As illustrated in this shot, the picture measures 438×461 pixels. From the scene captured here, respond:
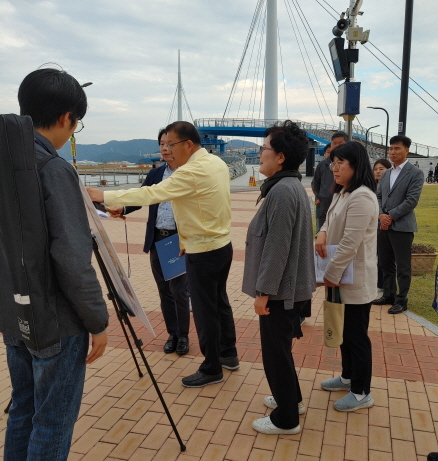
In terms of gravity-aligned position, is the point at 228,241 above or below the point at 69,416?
above

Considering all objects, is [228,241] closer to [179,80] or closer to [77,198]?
[77,198]

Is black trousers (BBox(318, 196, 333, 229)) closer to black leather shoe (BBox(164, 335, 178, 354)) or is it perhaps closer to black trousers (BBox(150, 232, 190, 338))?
black trousers (BBox(150, 232, 190, 338))

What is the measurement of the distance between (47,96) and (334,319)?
2.22m

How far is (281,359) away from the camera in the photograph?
8.88 feet

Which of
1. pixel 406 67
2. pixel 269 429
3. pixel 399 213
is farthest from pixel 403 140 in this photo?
pixel 406 67

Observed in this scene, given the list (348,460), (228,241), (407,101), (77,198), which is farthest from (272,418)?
(407,101)

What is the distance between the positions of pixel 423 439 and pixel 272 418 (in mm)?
931

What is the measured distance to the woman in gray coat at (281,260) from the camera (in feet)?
8.36

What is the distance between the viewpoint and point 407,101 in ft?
28.0

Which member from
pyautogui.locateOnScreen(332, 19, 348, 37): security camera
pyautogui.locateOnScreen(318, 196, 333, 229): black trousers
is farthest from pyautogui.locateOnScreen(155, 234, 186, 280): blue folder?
pyautogui.locateOnScreen(332, 19, 348, 37): security camera

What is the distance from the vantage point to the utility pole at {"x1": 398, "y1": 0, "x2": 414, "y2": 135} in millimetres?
8352

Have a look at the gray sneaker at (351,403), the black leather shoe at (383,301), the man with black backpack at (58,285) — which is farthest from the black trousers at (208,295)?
the black leather shoe at (383,301)

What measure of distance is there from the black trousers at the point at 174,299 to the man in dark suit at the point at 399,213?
2431 mm

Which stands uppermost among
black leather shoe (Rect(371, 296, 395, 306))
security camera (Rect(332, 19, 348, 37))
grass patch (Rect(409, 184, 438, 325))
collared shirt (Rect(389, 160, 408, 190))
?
security camera (Rect(332, 19, 348, 37))
